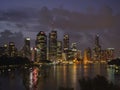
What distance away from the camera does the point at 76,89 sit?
7875cm

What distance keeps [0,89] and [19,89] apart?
175 inches

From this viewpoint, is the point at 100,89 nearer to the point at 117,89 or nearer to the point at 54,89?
the point at 117,89

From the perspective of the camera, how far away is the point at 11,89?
84500 millimetres

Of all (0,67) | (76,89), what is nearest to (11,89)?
(76,89)

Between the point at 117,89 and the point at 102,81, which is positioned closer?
the point at 117,89

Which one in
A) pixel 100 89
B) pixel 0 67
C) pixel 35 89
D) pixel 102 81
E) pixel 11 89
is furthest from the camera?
pixel 0 67

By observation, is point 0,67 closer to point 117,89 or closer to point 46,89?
point 46,89

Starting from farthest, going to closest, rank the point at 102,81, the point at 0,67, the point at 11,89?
the point at 0,67, the point at 11,89, the point at 102,81

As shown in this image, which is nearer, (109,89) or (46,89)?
(109,89)

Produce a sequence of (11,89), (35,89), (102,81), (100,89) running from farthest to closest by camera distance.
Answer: (11,89), (35,89), (102,81), (100,89)

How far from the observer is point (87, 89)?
61094 mm

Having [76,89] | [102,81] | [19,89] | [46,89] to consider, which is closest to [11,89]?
[19,89]

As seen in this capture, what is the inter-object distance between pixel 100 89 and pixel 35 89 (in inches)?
918

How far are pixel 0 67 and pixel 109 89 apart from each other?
146 metres
